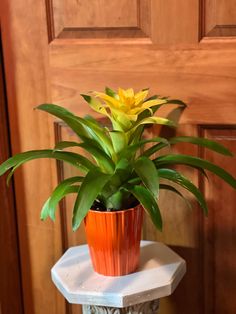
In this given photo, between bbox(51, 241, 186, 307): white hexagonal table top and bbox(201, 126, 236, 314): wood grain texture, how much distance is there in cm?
16

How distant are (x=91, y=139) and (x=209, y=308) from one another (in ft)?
1.98

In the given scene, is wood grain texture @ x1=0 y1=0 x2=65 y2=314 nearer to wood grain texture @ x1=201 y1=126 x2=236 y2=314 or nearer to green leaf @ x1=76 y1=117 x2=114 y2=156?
green leaf @ x1=76 y1=117 x2=114 y2=156

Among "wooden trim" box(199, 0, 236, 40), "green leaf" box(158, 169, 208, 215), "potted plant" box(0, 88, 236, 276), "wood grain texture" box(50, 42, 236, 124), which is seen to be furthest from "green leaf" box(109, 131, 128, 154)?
"wooden trim" box(199, 0, 236, 40)

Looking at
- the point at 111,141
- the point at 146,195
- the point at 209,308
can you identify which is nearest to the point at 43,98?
the point at 111,141

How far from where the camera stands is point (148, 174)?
1.09 metres

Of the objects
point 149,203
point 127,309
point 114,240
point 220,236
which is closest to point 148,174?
point 149,203

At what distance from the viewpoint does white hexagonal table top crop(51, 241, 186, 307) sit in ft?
3.82

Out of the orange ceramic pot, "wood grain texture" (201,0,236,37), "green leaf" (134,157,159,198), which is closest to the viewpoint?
"green leaf" (134,157,159,198)

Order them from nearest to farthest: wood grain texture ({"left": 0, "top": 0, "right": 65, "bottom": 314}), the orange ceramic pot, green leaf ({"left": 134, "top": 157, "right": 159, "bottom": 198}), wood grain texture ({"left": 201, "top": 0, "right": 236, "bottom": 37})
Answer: green leaf ({"left": 134, "top": 157, "right": 159, "bottom": 198}) → the orange ceramic pot → wood grain texture ({"left": 201, "top": 0, "right": 236, "bottom": 37}) → wood grain texture ({"left": 0, "top": 0, "right": 65, "bottom": 314})

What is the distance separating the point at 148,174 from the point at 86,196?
0.43 ft

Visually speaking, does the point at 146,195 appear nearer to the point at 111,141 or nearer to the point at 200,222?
the point at 111,141

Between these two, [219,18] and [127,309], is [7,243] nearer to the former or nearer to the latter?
[127,309]

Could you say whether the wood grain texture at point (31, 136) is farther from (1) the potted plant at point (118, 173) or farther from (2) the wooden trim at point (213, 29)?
(2) the wooden trim at point (213, 29)

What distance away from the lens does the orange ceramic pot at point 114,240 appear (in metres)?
1.17
